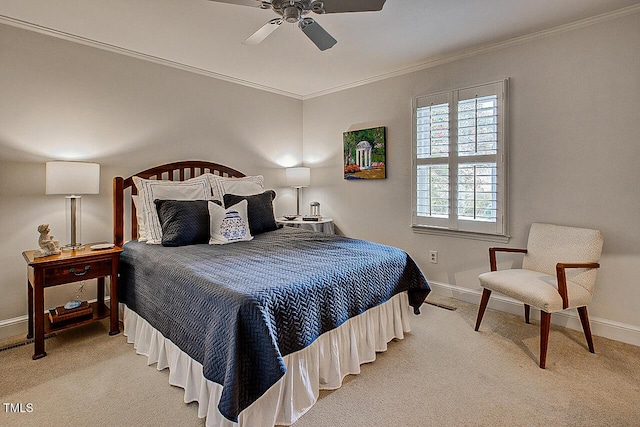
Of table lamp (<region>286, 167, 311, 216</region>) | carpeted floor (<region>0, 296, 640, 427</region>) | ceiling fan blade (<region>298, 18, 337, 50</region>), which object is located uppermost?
ceiling fan blade (<region>298, 18, 337, 50</region>)

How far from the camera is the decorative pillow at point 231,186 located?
11.8 feet

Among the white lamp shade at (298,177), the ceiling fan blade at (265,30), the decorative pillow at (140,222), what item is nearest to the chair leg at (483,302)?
the ceiling fan blade at (265,30)

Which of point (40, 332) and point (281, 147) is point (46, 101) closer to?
point (40, 332)

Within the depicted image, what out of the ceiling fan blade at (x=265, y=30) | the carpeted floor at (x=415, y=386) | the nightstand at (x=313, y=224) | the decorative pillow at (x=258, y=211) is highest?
the ceiling fan blade at (x=265, y=30)

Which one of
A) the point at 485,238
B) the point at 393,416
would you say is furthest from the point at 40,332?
the point at 485,238

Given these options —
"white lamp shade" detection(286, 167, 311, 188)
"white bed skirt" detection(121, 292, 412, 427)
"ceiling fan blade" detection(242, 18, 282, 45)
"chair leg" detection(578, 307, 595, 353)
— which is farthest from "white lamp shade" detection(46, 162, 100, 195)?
"chair leg" detection(578, 307, 595, 353)

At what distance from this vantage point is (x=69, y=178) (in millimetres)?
2654

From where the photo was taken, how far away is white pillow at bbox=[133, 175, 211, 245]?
300 cm

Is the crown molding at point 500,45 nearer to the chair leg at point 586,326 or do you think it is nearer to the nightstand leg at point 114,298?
the chair leg at point 586,326

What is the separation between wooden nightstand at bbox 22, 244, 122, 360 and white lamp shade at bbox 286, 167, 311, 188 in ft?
7.67

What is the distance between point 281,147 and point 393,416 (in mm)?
3696

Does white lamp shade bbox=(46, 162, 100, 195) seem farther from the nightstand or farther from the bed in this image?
the nightstand

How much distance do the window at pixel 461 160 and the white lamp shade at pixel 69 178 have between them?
3032 millimetres

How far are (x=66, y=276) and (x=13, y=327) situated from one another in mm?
778
